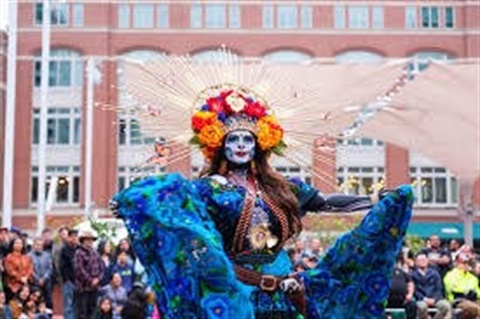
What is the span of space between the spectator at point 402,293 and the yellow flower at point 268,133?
6.08 metres

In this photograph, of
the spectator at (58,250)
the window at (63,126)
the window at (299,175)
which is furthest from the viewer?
the window at (63,126)

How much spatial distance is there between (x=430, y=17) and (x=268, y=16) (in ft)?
24.0

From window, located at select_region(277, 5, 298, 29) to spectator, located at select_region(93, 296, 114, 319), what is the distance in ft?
108

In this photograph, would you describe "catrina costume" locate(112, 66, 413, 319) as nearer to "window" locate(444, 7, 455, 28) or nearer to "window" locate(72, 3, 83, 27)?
"window" locate(72, 3, 83, 27)

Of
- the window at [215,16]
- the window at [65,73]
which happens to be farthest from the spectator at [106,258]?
the window at [215,16]

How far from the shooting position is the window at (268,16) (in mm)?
43219

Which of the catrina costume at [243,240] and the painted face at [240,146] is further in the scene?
the painted face at [240,146]

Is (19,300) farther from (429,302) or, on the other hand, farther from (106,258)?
(429,302)

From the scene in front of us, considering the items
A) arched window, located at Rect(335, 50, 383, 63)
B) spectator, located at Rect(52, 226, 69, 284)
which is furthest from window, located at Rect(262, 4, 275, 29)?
spectator, located at Rect(52, 226, 69, 284)

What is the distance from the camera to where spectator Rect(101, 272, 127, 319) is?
1156 cm

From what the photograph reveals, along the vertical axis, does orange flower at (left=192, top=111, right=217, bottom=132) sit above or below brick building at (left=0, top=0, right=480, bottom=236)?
below

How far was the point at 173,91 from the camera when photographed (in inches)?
205

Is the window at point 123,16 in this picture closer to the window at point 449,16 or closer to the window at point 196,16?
the window at point 196,16

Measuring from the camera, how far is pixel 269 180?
4992 mm
